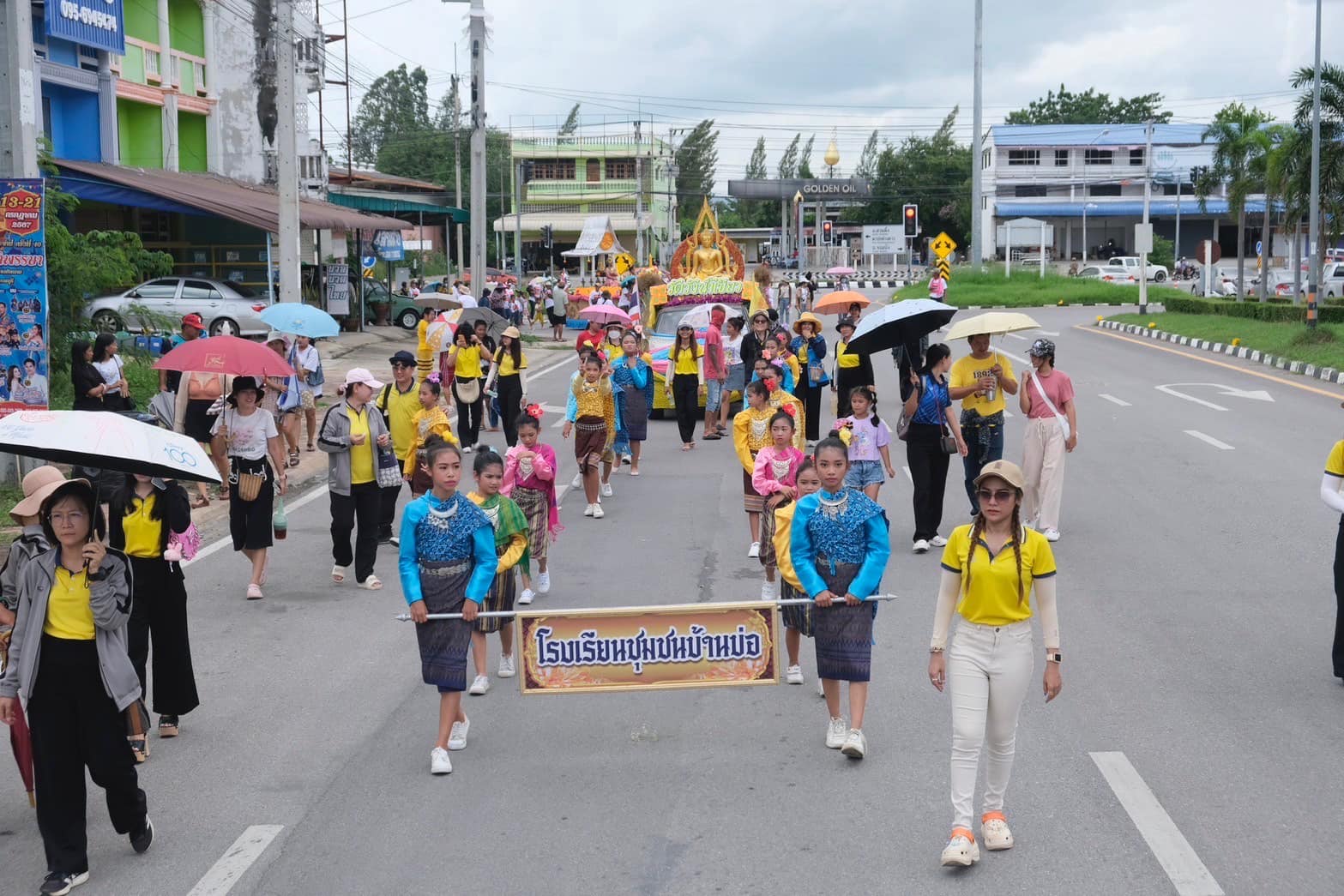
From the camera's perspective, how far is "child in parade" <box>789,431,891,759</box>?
667 centimetres

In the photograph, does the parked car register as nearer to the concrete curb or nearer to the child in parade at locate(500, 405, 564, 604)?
the concrete curb

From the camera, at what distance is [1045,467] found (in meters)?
11.9

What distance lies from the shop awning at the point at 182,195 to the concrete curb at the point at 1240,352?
1859 centimetres

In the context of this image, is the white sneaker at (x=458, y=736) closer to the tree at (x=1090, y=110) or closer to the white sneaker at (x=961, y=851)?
the white sneaker at (x=961, y=851)

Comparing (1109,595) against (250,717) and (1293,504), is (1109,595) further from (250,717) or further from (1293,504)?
(250,717)

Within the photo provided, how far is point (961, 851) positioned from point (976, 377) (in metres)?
6.64

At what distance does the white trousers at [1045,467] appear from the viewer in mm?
11766

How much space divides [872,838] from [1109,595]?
4.81 meters

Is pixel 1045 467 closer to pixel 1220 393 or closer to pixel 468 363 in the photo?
pixel 468 363

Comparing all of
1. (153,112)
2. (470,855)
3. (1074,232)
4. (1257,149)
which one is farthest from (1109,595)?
(1074,232)

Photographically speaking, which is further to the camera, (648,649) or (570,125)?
(570,125)

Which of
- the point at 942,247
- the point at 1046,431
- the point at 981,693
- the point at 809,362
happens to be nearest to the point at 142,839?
the point at 981,693

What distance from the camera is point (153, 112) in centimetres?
3372

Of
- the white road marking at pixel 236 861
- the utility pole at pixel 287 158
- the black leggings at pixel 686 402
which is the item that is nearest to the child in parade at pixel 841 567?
the white road marking at pixel 236 861
